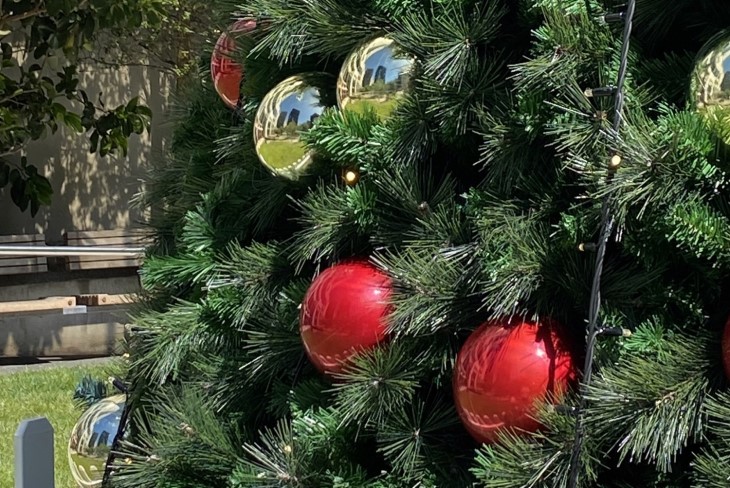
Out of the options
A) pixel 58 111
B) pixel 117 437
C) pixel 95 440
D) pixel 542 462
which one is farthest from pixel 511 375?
pixel 58 111

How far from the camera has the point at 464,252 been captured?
1.49 metres

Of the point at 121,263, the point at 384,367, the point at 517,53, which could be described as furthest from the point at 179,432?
the point at 121,263

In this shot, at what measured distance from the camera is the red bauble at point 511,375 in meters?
1.37

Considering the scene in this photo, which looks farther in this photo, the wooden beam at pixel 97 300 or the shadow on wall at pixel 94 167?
the shadow on wall at pixel 94 167

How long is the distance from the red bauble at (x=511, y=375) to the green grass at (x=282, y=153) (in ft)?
Result: 1.71

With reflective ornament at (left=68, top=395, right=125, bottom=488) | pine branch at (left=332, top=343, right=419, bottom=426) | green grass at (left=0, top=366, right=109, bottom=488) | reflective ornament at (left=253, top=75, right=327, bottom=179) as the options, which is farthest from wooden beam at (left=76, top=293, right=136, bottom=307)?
pine branch at (left=332, top=343, right=419, bottom=426)

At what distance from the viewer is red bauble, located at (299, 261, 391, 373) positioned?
1.57 metres

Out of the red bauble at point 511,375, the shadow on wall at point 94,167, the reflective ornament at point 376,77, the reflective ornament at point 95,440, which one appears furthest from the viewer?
the shadow on wall at point 94,167

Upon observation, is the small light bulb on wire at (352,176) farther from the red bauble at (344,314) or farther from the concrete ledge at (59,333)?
the concrete ledge at (59,333)

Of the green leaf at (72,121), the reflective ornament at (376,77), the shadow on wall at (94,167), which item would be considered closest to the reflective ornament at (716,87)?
the reflective ornament at (376,77)

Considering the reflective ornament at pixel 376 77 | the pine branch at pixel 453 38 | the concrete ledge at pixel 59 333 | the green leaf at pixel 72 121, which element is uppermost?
the pine branch at pixel 453 38

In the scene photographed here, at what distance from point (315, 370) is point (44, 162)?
6914 millimetres

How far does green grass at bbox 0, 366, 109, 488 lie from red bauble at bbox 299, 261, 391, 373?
7.02 feet

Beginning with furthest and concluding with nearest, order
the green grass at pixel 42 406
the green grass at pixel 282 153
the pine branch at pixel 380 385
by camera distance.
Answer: the green grass at pixel 42 406 → the green grass at pixel 282 153 → the pine branch at pixel 380 385
